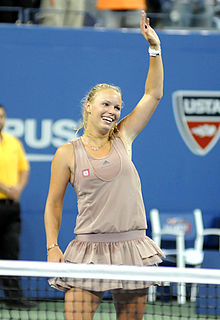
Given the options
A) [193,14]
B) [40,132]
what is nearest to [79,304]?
[40,132]

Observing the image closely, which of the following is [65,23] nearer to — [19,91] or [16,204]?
[19,91]

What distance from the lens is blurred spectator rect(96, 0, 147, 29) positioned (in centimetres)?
704

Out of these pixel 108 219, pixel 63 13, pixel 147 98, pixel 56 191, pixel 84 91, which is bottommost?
pixel 108 219

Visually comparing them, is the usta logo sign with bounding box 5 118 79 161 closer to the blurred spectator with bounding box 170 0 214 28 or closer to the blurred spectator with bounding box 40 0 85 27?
the blurred spectator with bounding box 40 0 85 27

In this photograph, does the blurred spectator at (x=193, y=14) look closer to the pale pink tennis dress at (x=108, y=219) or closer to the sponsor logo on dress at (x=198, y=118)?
the sponsor logo on dress at (x=198, y=118)

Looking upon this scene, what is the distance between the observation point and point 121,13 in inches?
278

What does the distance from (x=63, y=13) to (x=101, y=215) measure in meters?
4.18

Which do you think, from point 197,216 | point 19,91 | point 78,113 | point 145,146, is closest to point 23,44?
point 19,91

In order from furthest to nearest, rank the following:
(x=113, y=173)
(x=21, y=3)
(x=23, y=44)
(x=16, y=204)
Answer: (x=21, y=3) < (x=23, y=44) < (x=16, y=204) < (x=113, y=173)

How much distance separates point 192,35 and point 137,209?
3772 mm

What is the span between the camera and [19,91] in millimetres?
6770

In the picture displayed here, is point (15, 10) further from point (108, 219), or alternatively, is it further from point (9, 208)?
point (108, 219)

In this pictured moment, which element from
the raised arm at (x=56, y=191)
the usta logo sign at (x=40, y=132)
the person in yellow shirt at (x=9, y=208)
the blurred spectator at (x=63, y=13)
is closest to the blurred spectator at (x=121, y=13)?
the blurred spectator at (x=63, y=13)

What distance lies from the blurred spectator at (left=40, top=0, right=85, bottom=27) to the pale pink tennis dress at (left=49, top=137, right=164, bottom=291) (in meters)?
3.91
